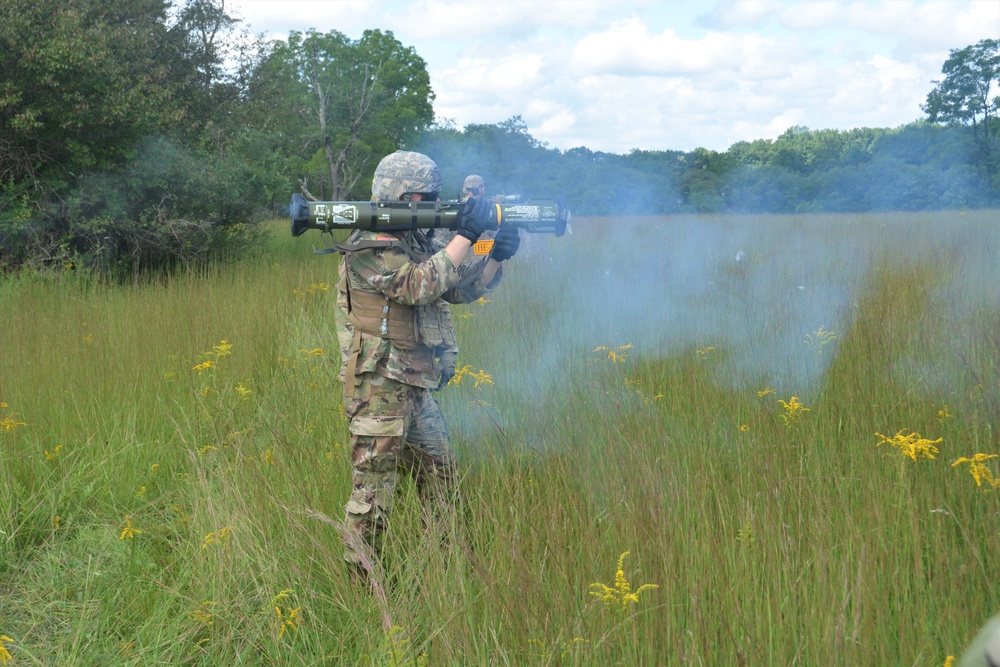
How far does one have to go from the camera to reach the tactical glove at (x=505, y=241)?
10.8ft

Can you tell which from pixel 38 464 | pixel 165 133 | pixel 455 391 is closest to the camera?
pixel 38 464

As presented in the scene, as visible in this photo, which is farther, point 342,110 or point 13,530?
point 342,110

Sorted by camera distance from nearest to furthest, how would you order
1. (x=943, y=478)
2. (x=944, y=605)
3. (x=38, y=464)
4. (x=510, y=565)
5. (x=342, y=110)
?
Result: (x=944, y=605) < (x=510, y=565) < (x=943, y=478) < (x=38, y=464) < (x=342, y=110)

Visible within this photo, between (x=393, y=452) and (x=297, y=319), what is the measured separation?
437 cm

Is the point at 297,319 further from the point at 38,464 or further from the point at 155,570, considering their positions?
the point at 155,570

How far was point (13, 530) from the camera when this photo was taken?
12.8 feet

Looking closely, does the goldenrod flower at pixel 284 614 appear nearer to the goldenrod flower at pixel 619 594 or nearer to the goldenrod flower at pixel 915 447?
the goldenrod flower at pixel 619 594

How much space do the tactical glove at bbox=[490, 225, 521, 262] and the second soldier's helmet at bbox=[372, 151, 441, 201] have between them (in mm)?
323

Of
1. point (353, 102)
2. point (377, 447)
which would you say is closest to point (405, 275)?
point (377, 447)

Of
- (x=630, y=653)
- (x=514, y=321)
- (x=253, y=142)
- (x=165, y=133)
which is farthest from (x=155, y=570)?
(x=253, y=142)

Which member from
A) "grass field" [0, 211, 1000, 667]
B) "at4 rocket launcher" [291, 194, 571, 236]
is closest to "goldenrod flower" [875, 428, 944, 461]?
"grass field" [0, 211, 1000, 667]

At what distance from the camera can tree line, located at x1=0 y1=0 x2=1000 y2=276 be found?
9.45 meters

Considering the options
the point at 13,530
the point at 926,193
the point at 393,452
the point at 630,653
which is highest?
the point at 926,193

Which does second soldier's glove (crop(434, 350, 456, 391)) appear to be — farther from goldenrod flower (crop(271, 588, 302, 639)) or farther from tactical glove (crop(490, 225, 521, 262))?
goldenrod flower (crop(271, 588, 302, 639))
